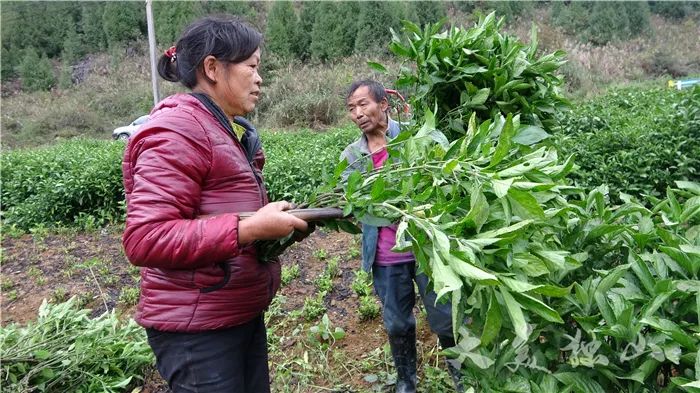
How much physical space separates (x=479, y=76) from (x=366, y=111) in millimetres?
588

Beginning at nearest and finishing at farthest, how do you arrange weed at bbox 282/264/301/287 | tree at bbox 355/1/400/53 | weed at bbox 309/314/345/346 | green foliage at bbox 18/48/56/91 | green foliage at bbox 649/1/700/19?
weed at bbox 309/314/345/346 → weed at bbox 282/264/301/287 → tree at bbox 355/1/400/53 → green foliage at bbox 18/48/56/91 → green foliage at bbox 649/1/700/19

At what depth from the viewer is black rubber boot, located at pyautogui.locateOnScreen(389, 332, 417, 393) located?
241cm

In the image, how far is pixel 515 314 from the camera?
0.98 meters

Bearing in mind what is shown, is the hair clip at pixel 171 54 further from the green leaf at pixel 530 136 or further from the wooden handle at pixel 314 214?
the green leaf at pixel 530 136

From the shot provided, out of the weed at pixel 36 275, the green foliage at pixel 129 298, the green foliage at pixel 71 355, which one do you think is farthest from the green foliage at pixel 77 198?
the green foliage at pixel 71 355

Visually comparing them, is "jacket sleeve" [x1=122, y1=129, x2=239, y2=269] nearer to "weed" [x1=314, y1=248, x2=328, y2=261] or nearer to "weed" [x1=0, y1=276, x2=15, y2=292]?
"weed" [x1=314, y1=248, x2=328, y2=261]

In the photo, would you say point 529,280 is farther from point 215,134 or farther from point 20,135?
point 20,135

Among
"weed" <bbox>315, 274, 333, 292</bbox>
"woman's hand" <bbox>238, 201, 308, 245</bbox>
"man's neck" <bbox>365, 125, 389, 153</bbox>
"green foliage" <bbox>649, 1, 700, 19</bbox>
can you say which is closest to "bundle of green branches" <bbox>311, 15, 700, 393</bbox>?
"woman's hand" <bbox>238, 201, 308, 245</bbox>

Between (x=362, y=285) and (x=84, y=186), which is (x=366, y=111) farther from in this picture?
(x=84, y=186)

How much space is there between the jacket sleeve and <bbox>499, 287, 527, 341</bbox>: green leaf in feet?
1.97

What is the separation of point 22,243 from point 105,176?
100 cm

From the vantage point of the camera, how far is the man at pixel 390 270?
2230mm

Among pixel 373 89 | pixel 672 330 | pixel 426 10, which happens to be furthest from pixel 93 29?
pixel 672 330

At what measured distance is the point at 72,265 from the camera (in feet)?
14.8
